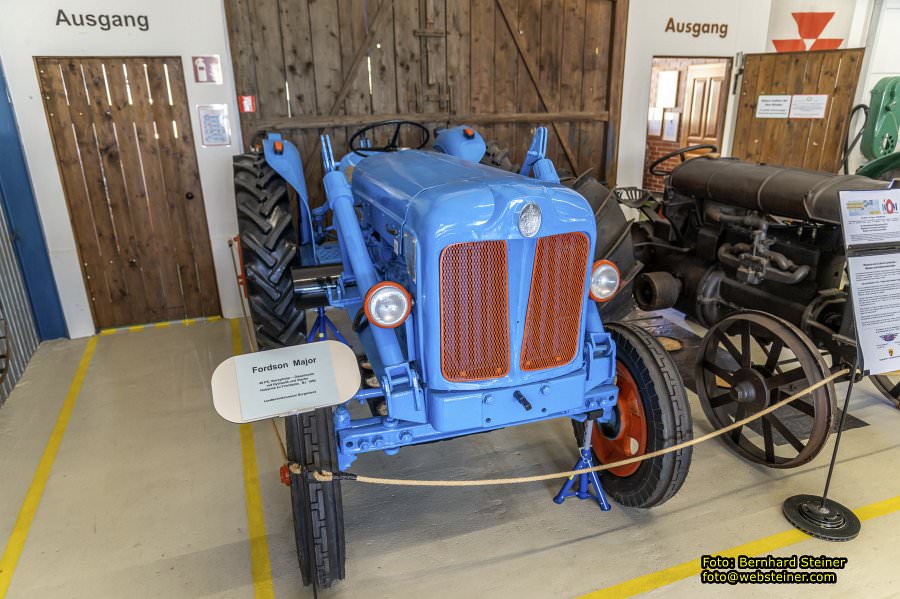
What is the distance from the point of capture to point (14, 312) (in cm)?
421

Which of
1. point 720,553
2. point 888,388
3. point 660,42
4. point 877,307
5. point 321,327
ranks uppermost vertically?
point 660,42

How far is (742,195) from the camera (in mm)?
3613

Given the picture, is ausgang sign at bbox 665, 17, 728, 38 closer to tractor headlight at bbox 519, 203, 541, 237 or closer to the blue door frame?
tractor headlight at bbox 519, 203, 541, 237

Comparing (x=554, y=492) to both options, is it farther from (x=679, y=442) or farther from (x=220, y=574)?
(x=220, y=574)

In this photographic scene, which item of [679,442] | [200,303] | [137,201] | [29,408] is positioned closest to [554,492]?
[679,442]

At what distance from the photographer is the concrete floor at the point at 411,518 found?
7.52 feet

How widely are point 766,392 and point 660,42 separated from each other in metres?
4.59

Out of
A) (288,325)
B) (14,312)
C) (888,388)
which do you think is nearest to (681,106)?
(888,388)

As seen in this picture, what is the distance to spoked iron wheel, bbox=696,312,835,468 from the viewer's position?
267cm

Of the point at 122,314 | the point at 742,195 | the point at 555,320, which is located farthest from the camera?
the point at 122,314

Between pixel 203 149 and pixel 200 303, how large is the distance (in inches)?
52.2

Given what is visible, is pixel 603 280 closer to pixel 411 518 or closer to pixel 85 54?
pixel 411 518

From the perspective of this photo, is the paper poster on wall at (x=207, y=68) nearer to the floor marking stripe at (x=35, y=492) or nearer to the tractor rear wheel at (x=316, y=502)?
the floor marking stripe at (x=35, y=492)

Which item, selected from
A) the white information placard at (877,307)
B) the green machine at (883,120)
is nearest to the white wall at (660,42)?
the green machine at (883,120)
